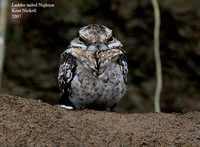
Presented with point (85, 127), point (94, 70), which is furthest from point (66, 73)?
point (85, 127)

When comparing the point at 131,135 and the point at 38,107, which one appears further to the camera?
the point at 38,107

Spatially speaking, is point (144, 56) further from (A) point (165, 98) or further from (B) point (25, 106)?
(B) point (25, 106)

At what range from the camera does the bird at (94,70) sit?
17.2 ft

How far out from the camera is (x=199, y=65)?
320 inches

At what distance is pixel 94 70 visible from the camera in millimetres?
5234

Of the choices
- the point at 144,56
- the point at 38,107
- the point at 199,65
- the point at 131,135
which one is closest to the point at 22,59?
the point at 144,56

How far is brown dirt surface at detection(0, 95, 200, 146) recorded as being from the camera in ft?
12.2

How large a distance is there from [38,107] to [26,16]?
4068 mm

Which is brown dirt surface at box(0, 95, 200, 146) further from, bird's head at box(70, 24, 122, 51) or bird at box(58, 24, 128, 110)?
bird's head at box(70, 24, 122, 51)

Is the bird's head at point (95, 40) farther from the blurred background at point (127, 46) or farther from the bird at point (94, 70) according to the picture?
the blurred background at point (127, 46)

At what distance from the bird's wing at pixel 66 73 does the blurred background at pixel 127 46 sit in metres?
2.54

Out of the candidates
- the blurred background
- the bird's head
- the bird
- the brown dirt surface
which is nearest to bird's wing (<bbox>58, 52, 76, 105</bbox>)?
the bird

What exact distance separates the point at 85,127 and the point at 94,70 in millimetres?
1330

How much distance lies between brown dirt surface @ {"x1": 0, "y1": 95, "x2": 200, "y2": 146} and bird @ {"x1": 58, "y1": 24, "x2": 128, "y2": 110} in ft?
2.54
